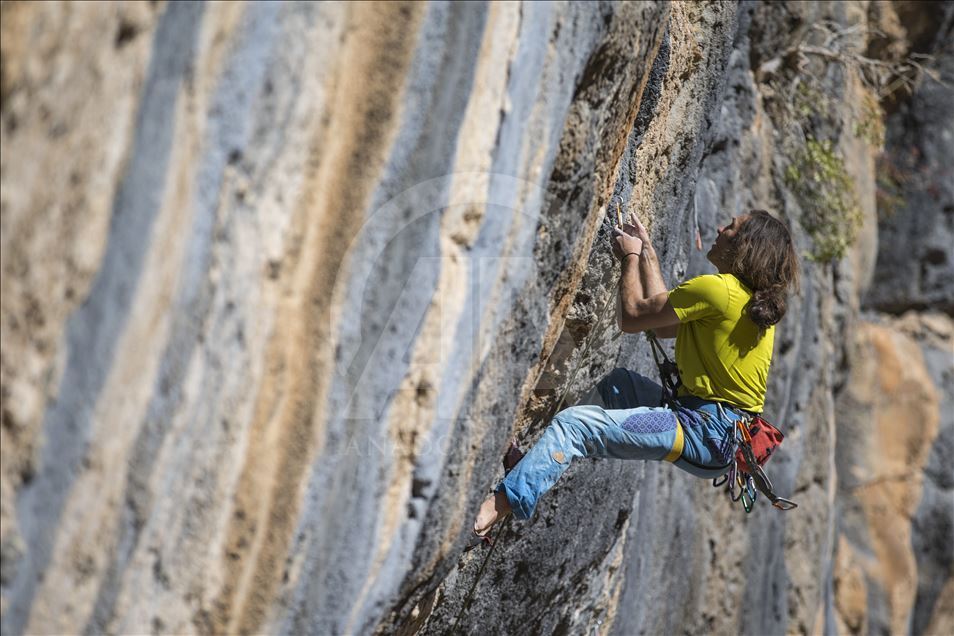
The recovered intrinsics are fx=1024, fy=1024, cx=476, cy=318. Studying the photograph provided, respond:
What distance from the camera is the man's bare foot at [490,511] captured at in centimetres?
356

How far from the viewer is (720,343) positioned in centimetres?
386

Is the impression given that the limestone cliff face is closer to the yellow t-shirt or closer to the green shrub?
the yellow t-shirt

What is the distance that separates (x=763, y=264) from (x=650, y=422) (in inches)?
28.7

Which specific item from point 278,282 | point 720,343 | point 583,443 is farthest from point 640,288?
point 278,282

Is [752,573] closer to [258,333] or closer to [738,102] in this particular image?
[738,102]

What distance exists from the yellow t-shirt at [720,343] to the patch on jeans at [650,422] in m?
0.17

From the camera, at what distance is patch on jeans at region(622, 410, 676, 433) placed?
379cm

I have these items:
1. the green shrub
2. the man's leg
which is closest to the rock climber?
the man's leg

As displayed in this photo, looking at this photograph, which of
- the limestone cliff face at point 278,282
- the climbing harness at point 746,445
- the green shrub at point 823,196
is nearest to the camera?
the limestone cliff face at point 278,282

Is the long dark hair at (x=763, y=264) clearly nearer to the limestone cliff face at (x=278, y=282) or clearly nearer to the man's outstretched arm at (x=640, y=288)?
the man's outstretched arm at (x=640, y=288)

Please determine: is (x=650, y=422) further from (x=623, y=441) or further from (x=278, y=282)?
(x=278, y=282)

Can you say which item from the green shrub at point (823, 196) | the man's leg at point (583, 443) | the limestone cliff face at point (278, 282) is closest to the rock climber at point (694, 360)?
the man's leg at point (583, 443)

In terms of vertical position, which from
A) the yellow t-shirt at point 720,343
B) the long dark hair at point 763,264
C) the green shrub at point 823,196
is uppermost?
the green shrub at point 823,196

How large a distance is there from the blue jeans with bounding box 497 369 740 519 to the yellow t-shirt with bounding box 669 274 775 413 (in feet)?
0.29
